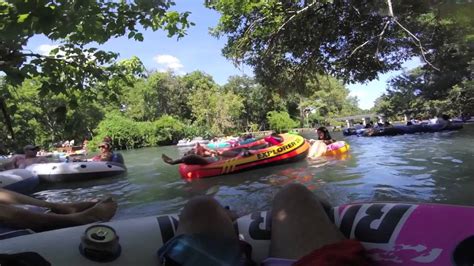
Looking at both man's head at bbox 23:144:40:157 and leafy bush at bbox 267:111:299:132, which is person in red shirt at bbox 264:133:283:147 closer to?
man's head at bbox 23:144:40:157

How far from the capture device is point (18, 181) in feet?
31.1

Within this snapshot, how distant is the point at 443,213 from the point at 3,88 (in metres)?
5.23

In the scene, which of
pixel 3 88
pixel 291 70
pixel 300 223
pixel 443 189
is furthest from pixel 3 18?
pixel 291 70

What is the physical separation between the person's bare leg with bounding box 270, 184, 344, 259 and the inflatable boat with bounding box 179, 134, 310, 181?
8.47 meters

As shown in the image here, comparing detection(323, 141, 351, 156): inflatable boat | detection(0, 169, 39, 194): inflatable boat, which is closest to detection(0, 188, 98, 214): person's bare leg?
detection(0, 169, 39, 194): inflatable boat

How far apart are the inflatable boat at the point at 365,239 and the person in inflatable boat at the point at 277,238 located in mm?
181

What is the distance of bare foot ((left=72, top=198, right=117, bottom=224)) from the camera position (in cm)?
297

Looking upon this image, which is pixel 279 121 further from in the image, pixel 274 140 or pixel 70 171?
pixel 70 171

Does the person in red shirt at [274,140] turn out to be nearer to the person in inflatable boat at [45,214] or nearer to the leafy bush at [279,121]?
the person in inflatable boat at [45,214]

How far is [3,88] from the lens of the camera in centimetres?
526

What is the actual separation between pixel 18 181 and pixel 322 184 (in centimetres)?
690

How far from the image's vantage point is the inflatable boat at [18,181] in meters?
9.00

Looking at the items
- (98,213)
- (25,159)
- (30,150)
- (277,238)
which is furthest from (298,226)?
(25,159)

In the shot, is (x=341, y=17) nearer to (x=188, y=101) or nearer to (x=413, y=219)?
(x=413, y=219)
